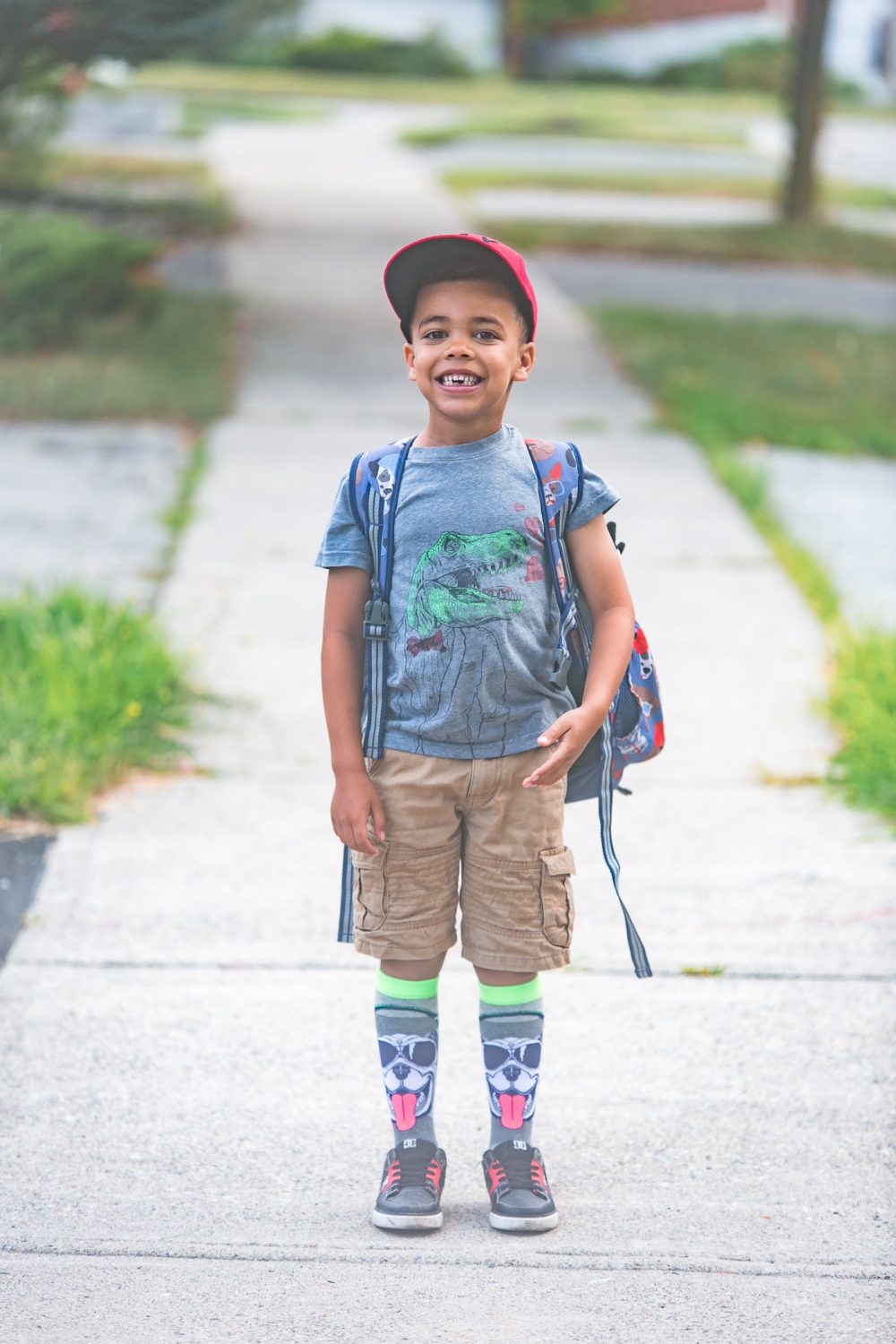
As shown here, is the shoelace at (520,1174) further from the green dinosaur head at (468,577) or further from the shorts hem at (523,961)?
the green dinosaur head at (468,577)

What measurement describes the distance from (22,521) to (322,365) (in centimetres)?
327

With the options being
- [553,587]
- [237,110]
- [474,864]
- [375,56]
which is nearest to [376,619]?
[553,587]

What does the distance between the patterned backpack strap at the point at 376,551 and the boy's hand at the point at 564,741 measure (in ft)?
0.85

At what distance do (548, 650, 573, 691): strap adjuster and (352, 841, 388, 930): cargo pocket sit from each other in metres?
0.36

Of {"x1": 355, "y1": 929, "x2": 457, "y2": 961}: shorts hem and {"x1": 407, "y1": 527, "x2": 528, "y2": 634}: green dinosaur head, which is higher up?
{"x1": 407, "y1": 527, "x2": 528, "y2": 634}: green dinosaur head

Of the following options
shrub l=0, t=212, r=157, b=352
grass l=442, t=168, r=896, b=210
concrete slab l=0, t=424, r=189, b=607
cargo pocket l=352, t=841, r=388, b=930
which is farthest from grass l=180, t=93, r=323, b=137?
cargo pocket l=352, t=841, r=388, b=930

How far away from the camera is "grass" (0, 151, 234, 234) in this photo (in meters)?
12.1

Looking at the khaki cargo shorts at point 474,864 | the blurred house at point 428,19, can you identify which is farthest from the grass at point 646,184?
the blurred house at point 428,19

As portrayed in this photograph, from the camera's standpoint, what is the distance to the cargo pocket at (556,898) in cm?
269

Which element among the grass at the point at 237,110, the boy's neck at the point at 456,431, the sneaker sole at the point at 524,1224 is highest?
the boy's neck at the point at 456,431

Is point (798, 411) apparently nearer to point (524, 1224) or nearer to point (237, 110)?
point (524, 1224)

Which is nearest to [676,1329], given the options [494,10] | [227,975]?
[227,975]

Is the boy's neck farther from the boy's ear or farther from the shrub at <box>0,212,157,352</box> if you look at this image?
the shrub at <box>0,212,157,352</box>

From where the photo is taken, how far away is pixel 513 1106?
2773mm
